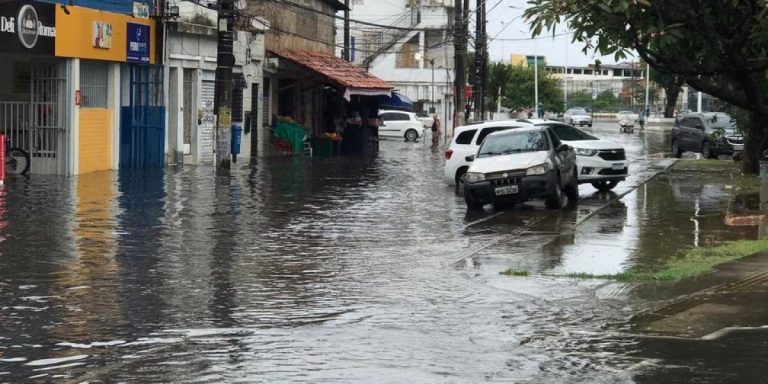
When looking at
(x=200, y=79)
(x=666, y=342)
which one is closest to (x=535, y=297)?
(x=666, y=342)

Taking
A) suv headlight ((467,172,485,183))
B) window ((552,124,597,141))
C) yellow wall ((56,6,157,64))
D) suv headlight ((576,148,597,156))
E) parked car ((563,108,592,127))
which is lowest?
suv headlight ((467,172,485,183))

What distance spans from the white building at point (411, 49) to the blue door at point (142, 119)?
45.1 m

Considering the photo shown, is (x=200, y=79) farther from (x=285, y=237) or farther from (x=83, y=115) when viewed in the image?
(x=285, y=237)

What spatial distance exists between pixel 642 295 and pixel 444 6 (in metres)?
68.0

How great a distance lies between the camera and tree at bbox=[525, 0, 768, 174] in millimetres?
18172

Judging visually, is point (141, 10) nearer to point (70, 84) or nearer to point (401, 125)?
point (70, 84)

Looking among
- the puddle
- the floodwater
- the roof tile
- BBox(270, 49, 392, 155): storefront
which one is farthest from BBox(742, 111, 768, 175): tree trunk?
the roof tile

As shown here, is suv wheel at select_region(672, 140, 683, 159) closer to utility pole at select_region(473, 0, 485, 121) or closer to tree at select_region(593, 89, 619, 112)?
utility pole at select_region(473, 0, 485, 121)

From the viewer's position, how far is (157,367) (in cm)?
840

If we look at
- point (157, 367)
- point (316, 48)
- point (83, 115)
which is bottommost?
point (157, 367)

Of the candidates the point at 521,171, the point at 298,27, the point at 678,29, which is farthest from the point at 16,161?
the point at 298,27

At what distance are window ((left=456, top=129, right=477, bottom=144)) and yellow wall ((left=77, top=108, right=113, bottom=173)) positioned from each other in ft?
32.0

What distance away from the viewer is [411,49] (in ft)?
279

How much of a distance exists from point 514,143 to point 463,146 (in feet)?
14.9
